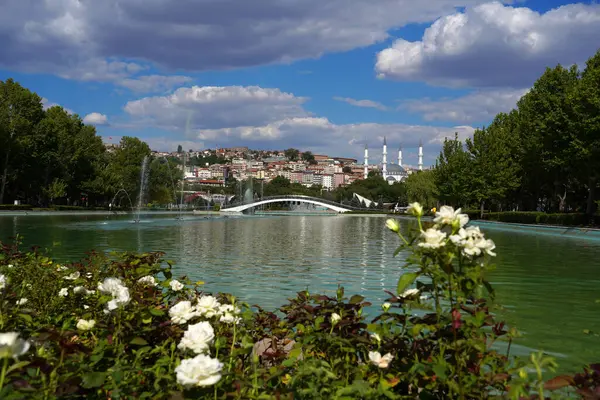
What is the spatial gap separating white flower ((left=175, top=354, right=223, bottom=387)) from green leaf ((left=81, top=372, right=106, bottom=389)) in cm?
54

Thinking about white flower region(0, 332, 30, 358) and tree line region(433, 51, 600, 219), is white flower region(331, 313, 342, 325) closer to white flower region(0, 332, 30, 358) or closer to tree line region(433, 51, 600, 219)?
white flower region(0, 332, 30, 358)

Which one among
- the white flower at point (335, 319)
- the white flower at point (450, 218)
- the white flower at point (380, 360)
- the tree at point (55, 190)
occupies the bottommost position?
the white flower at point (380, 360)

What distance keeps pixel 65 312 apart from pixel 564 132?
108 ft

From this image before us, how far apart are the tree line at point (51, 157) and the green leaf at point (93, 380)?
43689 millimetres

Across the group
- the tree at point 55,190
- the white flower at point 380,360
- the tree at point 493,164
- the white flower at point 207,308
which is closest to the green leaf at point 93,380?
the white flower at point 207,308

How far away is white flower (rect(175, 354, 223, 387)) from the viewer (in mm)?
1898

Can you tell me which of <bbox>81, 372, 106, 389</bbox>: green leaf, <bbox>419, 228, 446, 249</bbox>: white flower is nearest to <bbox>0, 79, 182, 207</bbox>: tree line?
<bbox>81, 372, 106, 389</bbox>: green leaf

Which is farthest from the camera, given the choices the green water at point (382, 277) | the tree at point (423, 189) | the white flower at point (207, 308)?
the tree at point (423, 189)

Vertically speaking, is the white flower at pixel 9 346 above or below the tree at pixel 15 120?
below

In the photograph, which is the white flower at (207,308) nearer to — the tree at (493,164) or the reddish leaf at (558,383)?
the reddish leaf at (558,383)

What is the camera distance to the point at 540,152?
120 feet

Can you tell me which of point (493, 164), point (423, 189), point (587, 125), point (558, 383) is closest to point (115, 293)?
point (558, 383)

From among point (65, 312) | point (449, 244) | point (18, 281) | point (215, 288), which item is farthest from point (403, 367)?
point (215, 288)

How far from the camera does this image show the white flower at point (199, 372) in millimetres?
1898
